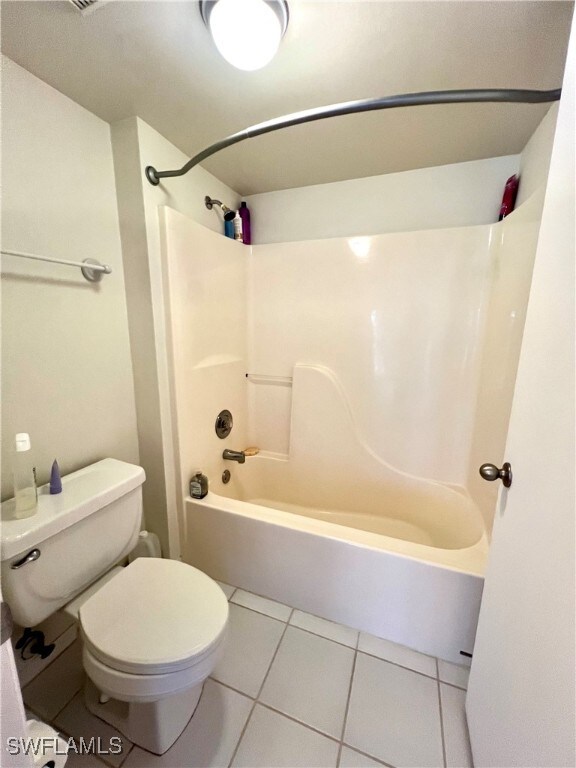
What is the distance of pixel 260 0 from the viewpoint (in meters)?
0.71

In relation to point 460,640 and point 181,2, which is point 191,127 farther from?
point 460,640

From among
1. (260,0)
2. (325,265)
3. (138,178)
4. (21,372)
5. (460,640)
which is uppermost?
(260,0)

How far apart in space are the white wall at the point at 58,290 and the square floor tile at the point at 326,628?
3.60 feet

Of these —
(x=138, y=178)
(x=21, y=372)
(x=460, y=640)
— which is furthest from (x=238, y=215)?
(x=460, y=640)

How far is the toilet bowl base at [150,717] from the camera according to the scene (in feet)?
2.87

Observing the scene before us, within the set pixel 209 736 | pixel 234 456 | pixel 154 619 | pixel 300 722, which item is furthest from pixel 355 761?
pixel 234 456

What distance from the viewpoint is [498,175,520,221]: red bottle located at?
134 cm

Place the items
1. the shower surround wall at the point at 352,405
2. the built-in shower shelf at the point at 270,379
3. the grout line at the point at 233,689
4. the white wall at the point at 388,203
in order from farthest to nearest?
1. the built-in shower shelf at the point at 270,379
2. the white wall at the point at 388,203
3. the shower surround wall at the point at 352,405
4. the grout line at the point at 233,689

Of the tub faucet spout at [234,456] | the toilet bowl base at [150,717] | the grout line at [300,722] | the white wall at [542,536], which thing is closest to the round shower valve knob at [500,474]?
the white wall at [542,536]

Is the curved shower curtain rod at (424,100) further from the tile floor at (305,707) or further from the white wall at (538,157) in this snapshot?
the tile floor at (305,707)

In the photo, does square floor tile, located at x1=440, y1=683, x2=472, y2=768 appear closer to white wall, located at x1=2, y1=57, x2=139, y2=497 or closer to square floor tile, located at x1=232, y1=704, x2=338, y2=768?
square floor tile, located at x1=232, y1=704, x2=338, y2=768

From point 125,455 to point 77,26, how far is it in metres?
1.42

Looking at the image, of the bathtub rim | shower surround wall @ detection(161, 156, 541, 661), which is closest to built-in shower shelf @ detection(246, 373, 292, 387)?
shower surround wall @ detection(161, 156, 541, 661)

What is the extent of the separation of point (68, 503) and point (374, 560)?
111 cm
